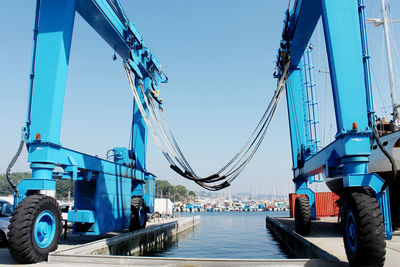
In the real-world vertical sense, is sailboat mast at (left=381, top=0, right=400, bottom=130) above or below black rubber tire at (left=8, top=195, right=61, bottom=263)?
above

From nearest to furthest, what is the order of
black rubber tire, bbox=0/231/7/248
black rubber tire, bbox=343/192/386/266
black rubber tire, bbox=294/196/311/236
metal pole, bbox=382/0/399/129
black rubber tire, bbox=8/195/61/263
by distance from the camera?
1. black rubber tire, bbox=343/192/386/266
2. black rubber tire, bbox=8/195/61/263
3. black rubber tire, bbox=0/231/7/248
4. black rubber tire, bbox=294/196/311/236
5. metal pole, bbox=382/0/399/129

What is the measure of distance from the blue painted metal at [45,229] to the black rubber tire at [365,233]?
7.66 meters

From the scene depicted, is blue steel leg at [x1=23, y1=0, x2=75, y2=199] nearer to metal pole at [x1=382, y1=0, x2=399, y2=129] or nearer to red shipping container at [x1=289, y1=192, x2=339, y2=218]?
red shipping container at [x1=289, y1=192, x2=339, y2=218]

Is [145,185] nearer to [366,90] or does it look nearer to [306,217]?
[306,217]

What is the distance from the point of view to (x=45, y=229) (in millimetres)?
8914

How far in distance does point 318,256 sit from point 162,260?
4451 millimetres

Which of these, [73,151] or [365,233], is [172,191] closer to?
[73,151]

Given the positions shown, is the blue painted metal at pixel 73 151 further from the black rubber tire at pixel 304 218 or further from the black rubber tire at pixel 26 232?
the black rubber tire at pixel 304 218

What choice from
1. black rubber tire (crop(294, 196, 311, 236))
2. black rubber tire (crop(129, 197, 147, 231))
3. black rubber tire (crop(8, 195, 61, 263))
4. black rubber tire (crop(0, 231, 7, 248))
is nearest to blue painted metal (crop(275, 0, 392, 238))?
black rubber tire (crop(294, 196, 311, 236))

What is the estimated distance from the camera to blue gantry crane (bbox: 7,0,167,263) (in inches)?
335

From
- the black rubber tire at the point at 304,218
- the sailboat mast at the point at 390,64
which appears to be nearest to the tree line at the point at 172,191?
the sailboat mast at the point at 390,64

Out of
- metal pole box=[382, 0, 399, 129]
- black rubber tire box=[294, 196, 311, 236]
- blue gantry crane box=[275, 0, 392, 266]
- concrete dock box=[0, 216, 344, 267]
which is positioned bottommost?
concrete dock box=[0, 216, 344, 267]

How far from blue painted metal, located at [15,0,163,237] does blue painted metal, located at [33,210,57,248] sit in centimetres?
8

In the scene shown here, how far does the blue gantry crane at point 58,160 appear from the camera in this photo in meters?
8.52
